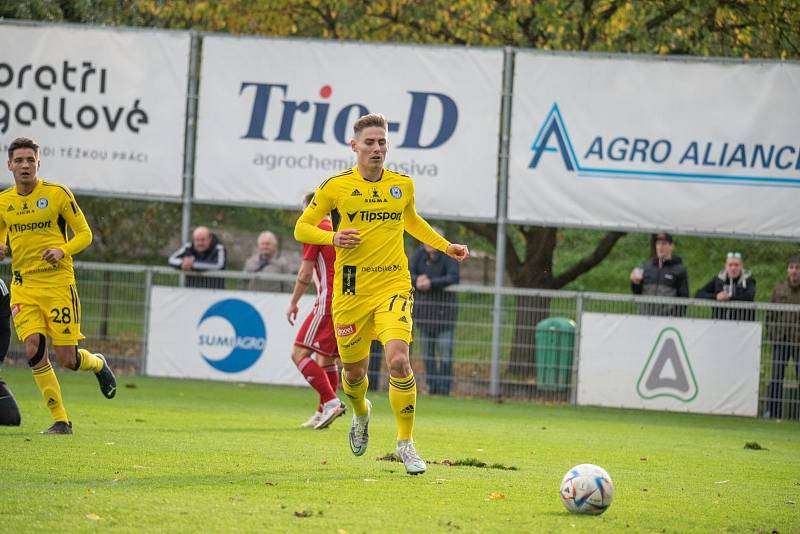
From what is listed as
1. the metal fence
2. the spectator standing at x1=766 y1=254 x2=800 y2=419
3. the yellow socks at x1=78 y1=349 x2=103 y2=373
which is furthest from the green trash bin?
the yellow socks at x1=78 y1=349 x2=103 y2=373

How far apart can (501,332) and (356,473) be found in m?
9.27

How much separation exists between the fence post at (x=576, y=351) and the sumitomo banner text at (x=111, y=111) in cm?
632

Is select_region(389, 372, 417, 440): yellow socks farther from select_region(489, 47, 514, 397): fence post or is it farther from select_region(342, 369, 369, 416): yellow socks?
select_region(489, 47, 514, 397): fence post

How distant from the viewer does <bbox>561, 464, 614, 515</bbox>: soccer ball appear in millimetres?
7297

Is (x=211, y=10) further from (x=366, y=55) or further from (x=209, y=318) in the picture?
(x=209, y=318)

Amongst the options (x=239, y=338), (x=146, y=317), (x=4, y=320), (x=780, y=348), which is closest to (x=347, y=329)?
(x=4, y=320)

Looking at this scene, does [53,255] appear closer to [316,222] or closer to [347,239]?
[316,222]

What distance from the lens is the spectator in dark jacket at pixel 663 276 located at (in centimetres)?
1748

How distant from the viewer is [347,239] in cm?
870

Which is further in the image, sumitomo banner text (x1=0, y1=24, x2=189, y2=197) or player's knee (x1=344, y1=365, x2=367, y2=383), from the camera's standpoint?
sumitomo banner text (x1=0, y1=24, x2=189, y2=197)

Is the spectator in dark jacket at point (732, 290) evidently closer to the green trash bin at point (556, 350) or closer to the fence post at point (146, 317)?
the green trash bin at point (556, 350)

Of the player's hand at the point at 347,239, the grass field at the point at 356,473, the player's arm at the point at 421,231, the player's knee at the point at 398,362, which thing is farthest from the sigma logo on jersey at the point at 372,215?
the grass field at the point at 356,473

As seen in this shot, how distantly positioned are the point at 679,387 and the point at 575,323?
5.43 feet

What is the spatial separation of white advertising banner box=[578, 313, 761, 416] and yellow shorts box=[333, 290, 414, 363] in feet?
27.3
